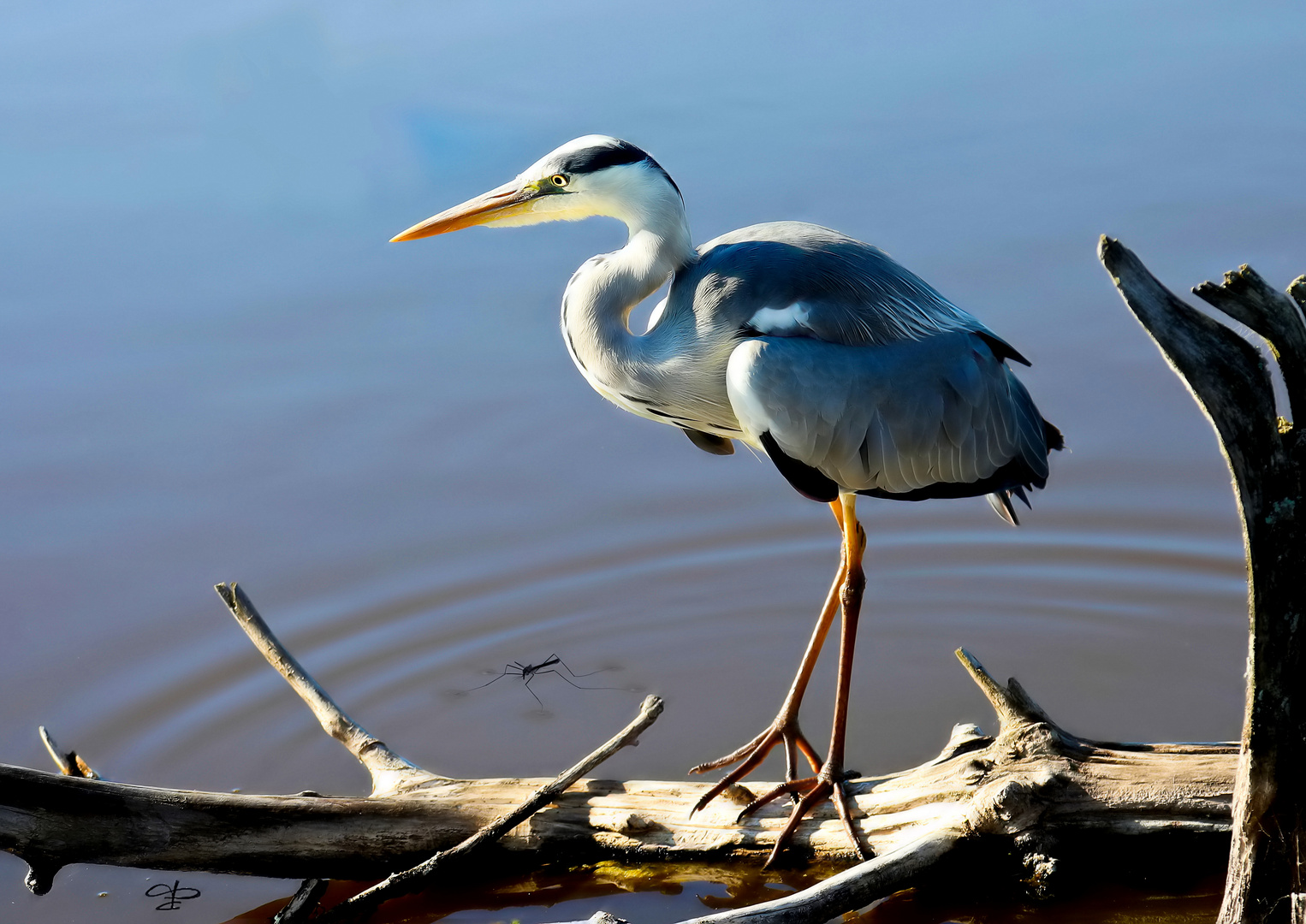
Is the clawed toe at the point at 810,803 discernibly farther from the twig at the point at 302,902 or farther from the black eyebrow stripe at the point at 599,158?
the black eyebrow stripe at the point at 599,158

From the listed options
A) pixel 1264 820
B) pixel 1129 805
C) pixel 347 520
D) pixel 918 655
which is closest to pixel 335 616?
pixel 347 520

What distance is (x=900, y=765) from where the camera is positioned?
180 inches

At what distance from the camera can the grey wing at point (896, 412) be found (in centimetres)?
394

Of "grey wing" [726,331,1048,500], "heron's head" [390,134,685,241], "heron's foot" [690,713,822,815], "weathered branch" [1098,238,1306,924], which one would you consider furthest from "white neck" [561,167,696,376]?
"weathered branch" [1098,238,1306,924]

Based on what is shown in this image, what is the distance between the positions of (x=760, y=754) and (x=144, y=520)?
134 inches

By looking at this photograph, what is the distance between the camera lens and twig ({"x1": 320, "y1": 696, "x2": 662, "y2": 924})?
3.46m

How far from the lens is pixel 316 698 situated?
410 centimetres

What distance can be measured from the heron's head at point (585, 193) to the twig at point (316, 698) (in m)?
1.19

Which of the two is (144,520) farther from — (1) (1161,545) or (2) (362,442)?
(1) (1161,545)

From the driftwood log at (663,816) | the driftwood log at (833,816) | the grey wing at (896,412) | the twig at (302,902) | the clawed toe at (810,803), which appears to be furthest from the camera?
the grey wing at (896,412)

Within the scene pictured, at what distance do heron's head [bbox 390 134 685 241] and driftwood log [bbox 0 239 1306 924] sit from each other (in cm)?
A: 138

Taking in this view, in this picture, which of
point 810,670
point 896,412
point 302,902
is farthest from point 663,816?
point 896,412

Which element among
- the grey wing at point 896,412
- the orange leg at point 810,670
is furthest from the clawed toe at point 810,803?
the grey wing at point 896,412

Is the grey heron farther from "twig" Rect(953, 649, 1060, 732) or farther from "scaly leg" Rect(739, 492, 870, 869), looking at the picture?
"twig" Rect(953, 649, 1060, 732)
